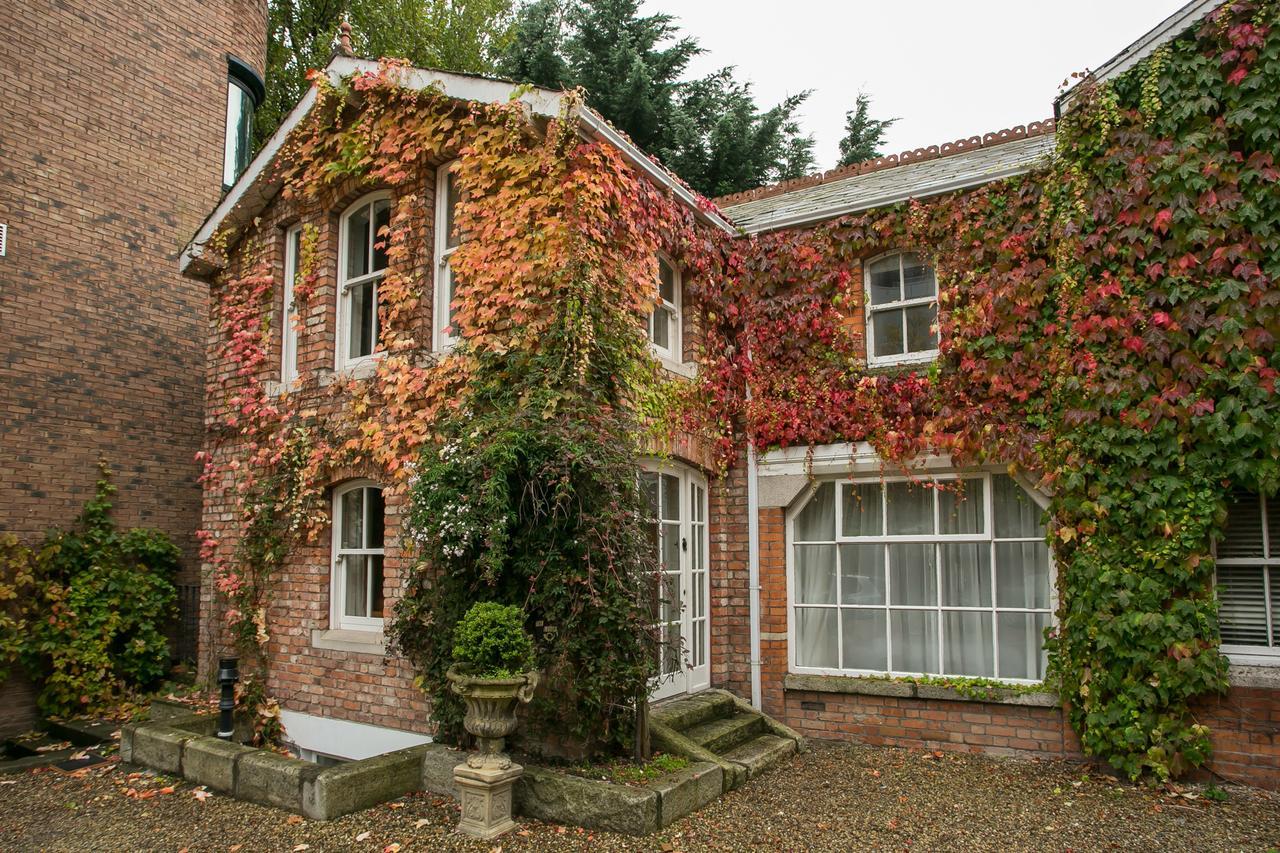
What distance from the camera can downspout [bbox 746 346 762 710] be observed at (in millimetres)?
9016

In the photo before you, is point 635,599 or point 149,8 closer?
point 635,599

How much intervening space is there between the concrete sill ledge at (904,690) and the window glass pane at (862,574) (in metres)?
0.76

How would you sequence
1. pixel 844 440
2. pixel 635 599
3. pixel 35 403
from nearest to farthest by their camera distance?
pixel 635 599 < pixel 844 440 < pixel 35 403

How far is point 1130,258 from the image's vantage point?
23.9 feet

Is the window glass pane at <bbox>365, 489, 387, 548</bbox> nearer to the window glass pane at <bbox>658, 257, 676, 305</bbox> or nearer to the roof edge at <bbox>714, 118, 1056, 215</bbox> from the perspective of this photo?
the window glass pane at <bbox>658, 257, 676, 305</bbox>

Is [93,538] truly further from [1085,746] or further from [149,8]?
[1085,746]

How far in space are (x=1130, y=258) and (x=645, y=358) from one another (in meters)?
4.10

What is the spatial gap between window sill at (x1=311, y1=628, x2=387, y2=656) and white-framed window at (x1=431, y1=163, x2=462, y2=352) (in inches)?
109

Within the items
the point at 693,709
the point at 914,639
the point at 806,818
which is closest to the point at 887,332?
the point at 914,639

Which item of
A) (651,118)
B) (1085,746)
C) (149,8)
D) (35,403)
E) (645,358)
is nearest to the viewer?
(1085,746)

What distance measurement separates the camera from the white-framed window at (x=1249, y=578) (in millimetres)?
7004

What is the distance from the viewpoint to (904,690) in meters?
8.27

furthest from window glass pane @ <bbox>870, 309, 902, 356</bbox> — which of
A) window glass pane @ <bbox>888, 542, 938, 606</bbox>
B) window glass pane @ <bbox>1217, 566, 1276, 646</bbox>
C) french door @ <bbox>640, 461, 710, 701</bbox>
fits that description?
window glass pane @ <bbox>1217, 566, 1276, 646</bbox>

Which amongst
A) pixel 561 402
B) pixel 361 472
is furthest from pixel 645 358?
pixel 361 472
